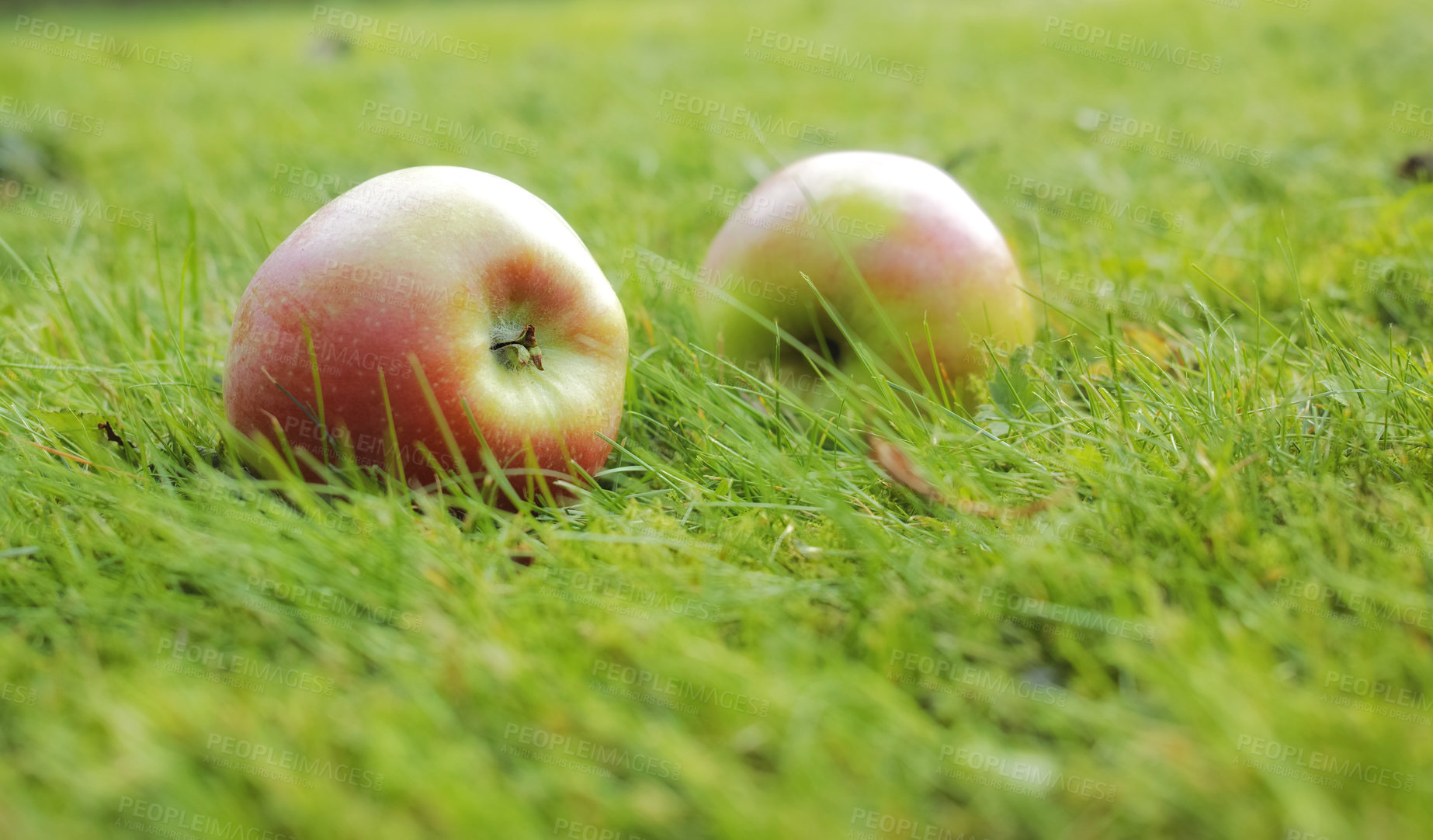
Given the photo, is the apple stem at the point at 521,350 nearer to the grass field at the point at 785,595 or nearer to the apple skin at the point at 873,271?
the grass field at the point at 785,595

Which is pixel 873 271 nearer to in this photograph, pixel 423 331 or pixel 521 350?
pixel 521 350

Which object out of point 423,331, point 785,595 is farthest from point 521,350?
point 785,595

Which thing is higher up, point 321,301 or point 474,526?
point 321,301

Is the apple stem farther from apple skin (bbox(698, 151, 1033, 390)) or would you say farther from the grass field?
apple skin (bbox(698, 151, 1033, 390))

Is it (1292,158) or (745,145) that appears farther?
(745,145)

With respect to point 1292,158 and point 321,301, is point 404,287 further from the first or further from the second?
point 1292,158

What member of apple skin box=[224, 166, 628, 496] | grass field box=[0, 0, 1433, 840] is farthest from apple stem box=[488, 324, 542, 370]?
grass field box=[0, 0, 1433, 840]

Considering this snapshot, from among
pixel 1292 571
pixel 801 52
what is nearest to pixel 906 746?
pixel 1292 571

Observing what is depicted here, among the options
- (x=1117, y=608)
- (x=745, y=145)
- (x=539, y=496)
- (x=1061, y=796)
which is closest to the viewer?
(x=1061, y=796)
